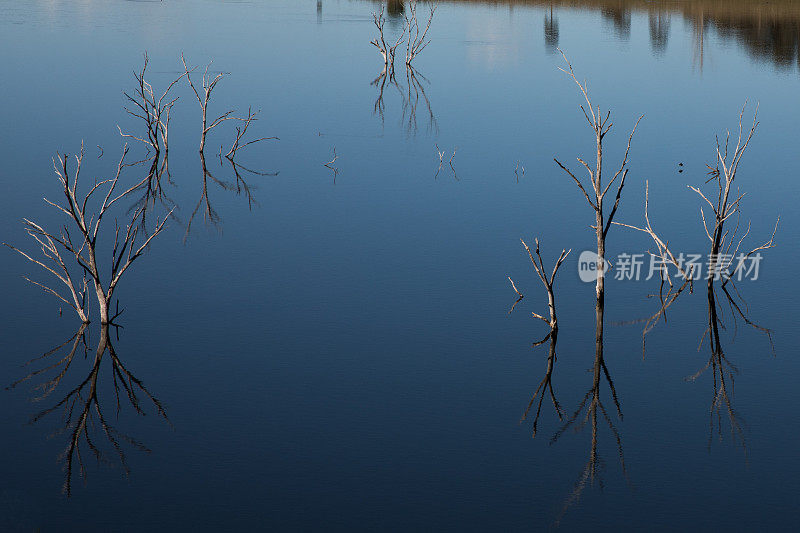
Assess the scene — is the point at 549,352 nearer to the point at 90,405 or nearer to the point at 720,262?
the point at 720,262

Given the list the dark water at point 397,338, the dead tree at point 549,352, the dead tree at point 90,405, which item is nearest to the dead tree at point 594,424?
the dark water at point 397,338

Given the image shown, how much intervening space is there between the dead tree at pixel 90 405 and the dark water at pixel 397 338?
7 centimetres

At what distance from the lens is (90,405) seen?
1080cm

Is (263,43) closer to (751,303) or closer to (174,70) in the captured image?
(174,70)

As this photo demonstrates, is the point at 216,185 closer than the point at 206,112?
Yes

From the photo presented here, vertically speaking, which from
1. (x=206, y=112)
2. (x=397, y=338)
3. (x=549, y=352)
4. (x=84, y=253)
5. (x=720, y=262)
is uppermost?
(x=206, y=112)

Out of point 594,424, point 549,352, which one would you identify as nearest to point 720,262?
point 549,352

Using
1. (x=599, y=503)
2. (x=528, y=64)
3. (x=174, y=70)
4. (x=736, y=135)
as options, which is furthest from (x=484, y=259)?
(x=528, y=64)

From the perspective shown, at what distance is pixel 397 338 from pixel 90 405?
3.67 metres

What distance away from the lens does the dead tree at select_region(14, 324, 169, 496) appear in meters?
9.84

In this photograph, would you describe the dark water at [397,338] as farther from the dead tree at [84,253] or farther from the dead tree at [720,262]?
the dead tree at [84,253]

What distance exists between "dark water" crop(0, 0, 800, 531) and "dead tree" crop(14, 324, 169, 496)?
2.7 inches

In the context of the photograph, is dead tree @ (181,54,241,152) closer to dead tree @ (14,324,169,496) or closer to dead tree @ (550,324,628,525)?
dead tree @ (14,324,169,496)

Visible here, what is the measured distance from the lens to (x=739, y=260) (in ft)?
48.1
